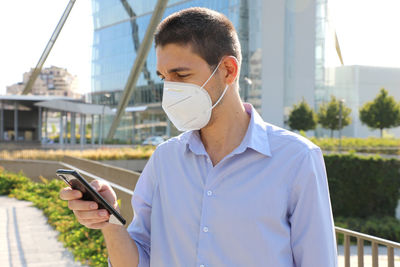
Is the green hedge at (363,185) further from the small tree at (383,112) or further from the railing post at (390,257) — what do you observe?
the small tree at (383,112)

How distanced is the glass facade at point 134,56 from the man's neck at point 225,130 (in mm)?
39470

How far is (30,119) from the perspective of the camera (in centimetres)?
4694

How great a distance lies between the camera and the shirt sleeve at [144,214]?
1.76 metres

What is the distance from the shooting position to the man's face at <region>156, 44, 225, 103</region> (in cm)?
160

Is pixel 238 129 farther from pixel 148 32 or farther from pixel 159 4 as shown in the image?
pixel 148 32

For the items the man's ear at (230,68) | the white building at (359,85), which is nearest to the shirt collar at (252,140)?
the man's ear at (230,68)

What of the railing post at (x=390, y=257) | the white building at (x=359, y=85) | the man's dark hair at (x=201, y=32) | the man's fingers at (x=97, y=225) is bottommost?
the railing post at (x=390, y=257)

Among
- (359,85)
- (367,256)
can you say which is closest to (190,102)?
(367,256)

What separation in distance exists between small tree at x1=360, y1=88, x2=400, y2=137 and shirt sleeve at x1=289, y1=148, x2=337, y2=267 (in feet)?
155

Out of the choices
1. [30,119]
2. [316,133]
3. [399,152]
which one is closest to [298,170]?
[399,152]

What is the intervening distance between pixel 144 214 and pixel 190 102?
1.52 feet

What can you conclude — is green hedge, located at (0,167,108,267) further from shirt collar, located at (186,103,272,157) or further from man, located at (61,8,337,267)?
shirt collar, located at (186,103,272,157)

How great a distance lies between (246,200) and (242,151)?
170mm

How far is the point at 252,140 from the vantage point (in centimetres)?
155
